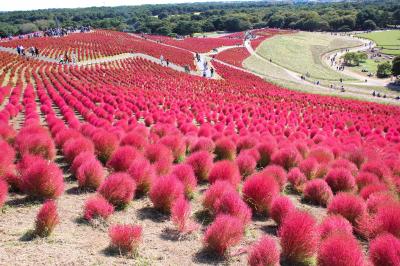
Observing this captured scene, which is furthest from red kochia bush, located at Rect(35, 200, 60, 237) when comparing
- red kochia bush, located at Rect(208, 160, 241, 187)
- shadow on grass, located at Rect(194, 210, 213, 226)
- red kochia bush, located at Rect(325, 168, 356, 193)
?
red kochia bush, located at Rect(325, 168, 356, 193)

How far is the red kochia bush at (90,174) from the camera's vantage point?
788 centimetres

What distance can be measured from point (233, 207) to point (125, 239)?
2002mm

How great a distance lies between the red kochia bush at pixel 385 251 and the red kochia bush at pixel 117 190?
4385mm

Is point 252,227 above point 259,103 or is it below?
above

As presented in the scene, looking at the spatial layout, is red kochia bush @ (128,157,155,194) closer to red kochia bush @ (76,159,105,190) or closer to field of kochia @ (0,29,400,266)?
field of kochia @ (0,29,400,266)

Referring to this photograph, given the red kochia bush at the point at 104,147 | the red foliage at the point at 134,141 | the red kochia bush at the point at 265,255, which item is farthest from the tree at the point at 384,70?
the red kochia bush at the point at 265,255

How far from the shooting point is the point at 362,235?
678cm

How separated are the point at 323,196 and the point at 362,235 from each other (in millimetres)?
1542

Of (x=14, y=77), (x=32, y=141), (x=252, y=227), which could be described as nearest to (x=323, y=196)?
(x=252, y=227)

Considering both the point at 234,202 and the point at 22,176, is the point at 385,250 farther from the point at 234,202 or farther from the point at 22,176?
the point at 22,176

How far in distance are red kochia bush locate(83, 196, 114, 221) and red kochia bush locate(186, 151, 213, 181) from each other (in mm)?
2997

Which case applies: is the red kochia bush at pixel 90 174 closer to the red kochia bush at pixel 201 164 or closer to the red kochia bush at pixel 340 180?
the red kochia bush at pixel 201 164

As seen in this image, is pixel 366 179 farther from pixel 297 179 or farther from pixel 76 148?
pixel 76 148

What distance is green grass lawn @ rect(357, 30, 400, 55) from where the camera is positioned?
4538 inches
